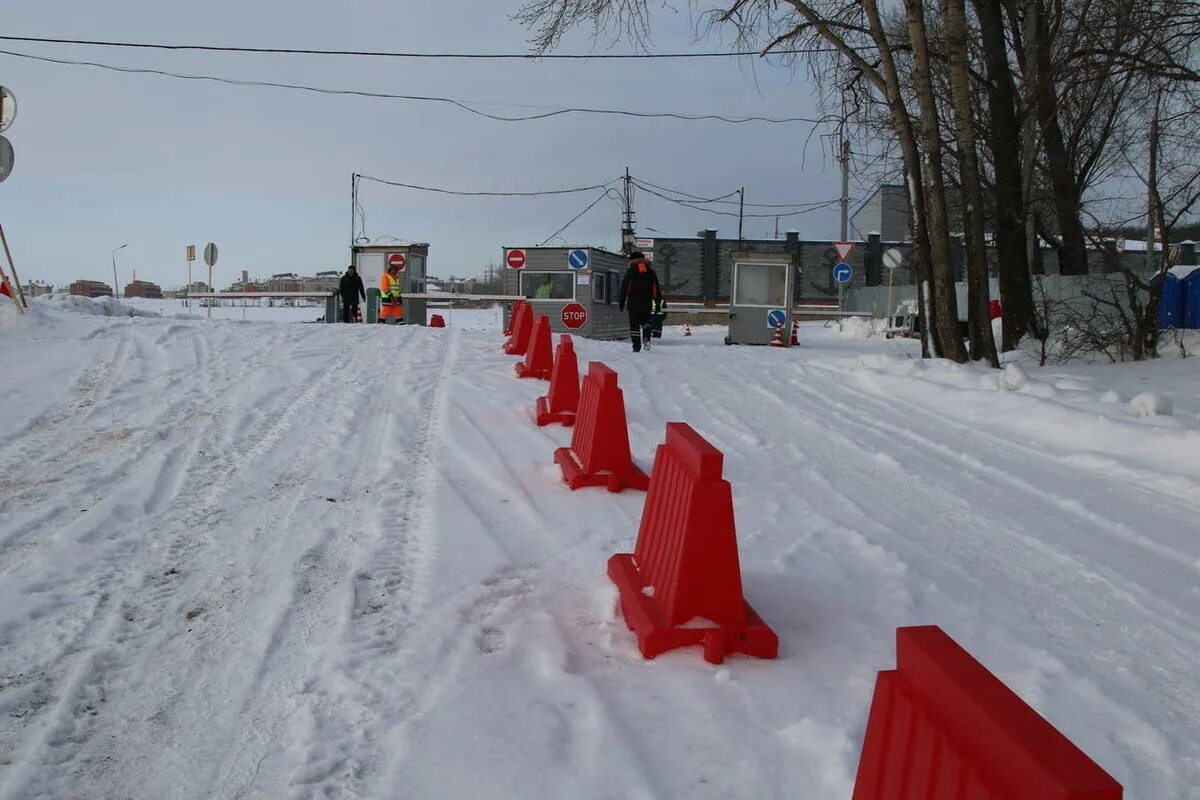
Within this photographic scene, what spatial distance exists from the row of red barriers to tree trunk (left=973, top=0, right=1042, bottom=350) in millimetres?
10734

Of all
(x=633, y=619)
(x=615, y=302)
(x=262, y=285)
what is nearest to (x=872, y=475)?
(x=633, y=619)

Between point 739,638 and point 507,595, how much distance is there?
1127 mm

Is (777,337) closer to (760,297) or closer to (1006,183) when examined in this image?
(760,297)

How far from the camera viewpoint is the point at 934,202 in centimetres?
1238

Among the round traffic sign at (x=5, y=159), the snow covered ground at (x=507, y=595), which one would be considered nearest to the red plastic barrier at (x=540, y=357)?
the snow covered ground at (x=507, y=595)

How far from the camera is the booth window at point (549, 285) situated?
75.6 ft

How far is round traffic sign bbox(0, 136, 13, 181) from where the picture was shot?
477 inches

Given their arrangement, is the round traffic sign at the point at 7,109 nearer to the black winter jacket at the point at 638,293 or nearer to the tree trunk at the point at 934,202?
the black winter jacket at the point at 638,293

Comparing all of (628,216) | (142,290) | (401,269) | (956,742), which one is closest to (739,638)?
(956,742)

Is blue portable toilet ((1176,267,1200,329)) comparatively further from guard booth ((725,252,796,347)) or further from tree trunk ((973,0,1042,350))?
guard booth ((725,252,796,347))

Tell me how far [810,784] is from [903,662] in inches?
35.9

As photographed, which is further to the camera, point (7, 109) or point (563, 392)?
point (7, 109)

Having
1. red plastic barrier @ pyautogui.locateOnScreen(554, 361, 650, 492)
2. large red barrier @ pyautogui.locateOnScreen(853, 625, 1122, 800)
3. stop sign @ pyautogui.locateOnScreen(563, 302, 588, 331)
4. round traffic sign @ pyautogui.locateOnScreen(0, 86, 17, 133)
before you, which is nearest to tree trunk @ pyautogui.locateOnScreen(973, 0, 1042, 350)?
stop sign @ pyautogui.locateOnScreen(563, 302, 588, 331)

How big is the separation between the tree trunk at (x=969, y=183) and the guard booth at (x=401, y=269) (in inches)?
639
